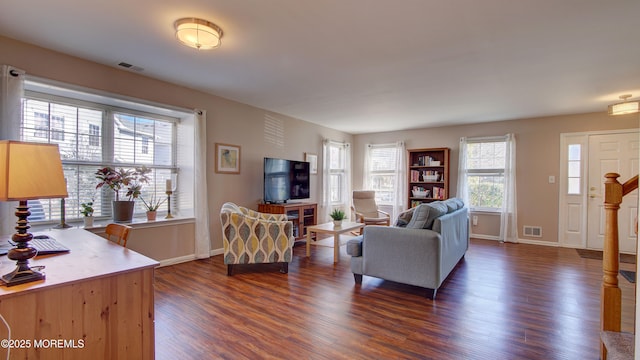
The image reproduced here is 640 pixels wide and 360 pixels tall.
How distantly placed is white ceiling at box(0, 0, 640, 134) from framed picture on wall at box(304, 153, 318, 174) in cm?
182

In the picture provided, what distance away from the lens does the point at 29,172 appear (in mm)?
1251

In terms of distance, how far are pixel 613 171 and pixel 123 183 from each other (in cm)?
752

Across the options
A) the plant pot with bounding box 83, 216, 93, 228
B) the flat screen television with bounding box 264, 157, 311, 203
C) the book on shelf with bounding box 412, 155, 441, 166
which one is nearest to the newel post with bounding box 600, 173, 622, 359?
the flat screen television with bounding box 264, 157, 311, 203

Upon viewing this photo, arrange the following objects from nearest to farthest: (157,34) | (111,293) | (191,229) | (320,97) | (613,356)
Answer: (111,293) → (613,356) → (157,34) → (191,229) → (320,97)

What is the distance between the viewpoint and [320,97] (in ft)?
14.7

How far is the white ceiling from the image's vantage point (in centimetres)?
218

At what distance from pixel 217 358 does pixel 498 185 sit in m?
5.95

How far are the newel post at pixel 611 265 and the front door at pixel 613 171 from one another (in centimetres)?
424

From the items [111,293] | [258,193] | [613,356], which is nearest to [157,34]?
[111,293]

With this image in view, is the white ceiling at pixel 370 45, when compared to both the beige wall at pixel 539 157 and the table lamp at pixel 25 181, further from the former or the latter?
the table lamp at pixel 25 181

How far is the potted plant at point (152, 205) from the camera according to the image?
385cm

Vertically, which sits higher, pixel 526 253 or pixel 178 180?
pixel 178 180

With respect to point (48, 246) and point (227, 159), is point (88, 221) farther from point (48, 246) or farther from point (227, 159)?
point (227, 159)

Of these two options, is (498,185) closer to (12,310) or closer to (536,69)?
(536,69)
